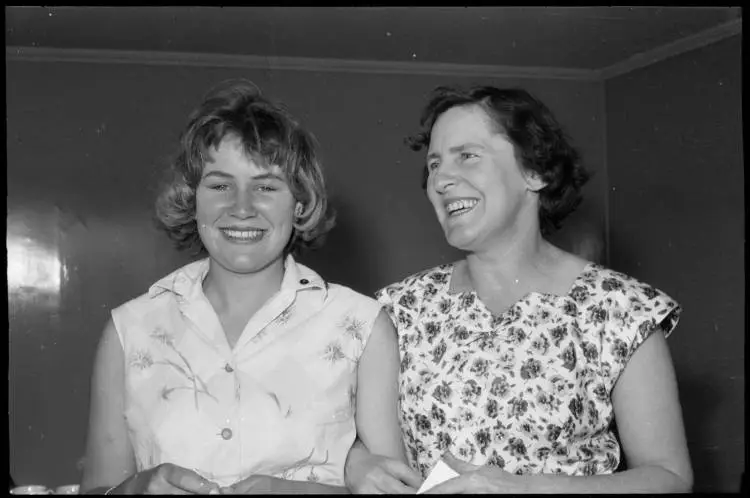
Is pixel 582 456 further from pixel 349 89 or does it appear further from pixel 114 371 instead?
pixel 349 89

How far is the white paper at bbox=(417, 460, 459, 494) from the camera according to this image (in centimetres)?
137

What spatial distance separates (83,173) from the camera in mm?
2266

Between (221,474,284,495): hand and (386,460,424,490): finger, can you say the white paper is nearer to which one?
(386,460,424,490): finger

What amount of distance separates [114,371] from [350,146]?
1.06 metres

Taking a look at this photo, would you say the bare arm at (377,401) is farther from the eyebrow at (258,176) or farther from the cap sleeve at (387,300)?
the eyebrow at (258,176)

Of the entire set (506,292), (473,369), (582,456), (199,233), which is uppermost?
(199,233)

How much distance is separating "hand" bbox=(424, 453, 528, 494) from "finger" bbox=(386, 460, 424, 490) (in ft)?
0.13

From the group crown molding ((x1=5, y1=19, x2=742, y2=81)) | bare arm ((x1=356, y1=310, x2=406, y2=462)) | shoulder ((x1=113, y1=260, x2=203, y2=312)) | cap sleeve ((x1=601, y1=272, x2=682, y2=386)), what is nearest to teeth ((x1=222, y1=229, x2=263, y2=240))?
shoulder ((x1=113, y1=260, x2=203, y2=312))

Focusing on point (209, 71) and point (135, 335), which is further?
point (209, 71)

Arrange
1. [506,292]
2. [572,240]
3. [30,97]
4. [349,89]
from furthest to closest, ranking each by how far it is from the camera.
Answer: [572,240] < [349,89] < [30,97] < [506,292]

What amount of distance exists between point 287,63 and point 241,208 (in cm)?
76

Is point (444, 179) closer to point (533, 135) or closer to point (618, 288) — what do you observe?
point (533, 135)

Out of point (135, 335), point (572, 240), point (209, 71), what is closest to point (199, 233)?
point (135, 335)

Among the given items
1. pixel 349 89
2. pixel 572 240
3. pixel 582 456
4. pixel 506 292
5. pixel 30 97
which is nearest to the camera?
pixel 582 456
